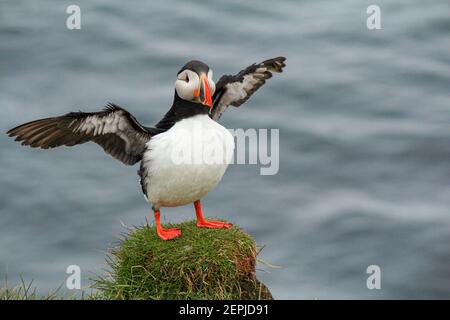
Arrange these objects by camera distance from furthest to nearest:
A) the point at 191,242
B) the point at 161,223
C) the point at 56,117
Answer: the point at 161,223
the point at 191,242
the point at 56,117

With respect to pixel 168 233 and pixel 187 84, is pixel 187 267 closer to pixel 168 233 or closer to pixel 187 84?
pixel 168 233

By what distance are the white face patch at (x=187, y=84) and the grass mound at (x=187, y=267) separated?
4.38 ft

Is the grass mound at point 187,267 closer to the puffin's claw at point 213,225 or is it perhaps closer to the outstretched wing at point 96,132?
the puffin's claw at point 213,225

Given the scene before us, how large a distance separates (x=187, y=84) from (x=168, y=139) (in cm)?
52

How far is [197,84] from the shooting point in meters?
7.41

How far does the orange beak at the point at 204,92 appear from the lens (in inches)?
291

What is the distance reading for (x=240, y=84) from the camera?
8.58 meters

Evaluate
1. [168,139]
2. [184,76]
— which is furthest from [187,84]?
[168,139]

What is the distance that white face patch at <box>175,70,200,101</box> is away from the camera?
24.3 feet

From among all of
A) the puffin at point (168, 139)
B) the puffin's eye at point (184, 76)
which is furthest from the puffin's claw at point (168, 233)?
the puffin's eye at point (184, 76)

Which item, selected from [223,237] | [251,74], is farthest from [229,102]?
[223,237]

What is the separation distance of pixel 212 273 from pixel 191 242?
0.37 metres

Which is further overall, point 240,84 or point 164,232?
point 240,84
